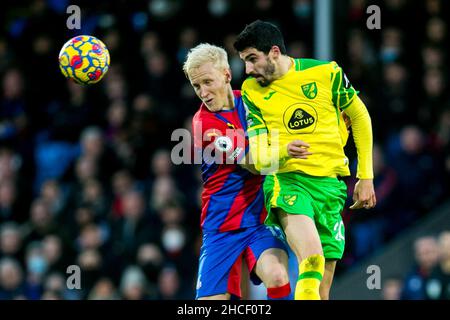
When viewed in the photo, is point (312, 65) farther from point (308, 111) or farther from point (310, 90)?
point (308, 111)

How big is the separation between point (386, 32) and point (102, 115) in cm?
376

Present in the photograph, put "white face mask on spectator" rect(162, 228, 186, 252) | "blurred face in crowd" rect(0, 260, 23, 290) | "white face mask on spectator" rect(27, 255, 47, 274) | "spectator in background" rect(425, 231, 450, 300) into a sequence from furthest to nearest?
"white face mask on spectator" rect(27, 255, 47, 274)
"blurred face in crowd" rect(0, 260, 23, 290)
"white face mask on spectator" rect(162, 228, 186, 252)
"spectator in background" rect(425, 231, 450, 300)

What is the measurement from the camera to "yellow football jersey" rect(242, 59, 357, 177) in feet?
21.7

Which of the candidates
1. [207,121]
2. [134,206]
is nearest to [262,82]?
[207,121]

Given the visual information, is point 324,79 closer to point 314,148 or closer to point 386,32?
point 314,148

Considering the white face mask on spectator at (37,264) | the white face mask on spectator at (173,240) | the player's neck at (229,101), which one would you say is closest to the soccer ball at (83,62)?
the player's neck at (229,101)

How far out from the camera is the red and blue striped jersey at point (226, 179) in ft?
22.4

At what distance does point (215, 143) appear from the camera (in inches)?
268

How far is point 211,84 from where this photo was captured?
6.74 meters

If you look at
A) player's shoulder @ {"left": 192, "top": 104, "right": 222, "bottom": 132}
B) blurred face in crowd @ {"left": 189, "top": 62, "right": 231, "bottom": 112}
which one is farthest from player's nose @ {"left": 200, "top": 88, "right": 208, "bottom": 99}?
player's shoulder @ {"left": 192, "top": 104, "right": 222, "bottom": 132}

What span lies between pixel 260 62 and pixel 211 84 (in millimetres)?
374

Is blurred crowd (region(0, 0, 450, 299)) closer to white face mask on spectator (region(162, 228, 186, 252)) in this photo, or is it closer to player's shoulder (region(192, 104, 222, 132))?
white face mask on spectator (region(162, 228, 186, 252))

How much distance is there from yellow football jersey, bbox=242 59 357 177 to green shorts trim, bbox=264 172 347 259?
59mm

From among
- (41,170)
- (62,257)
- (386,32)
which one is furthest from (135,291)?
Result: (386,32)
